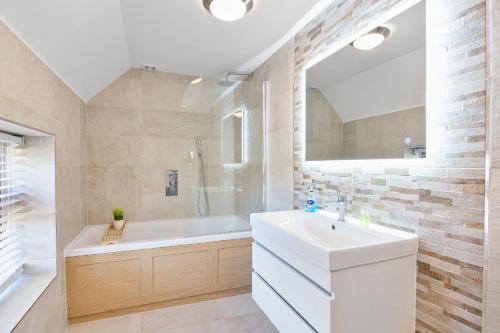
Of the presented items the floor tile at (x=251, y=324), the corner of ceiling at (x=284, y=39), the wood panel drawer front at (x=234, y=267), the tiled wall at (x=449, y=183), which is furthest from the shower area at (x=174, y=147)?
the tiled wall at (x=449, y=183)

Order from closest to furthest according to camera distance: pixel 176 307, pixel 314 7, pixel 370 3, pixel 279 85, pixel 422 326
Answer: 1. pixel 422 326
2. pixel 370 3
3. pixel 314 7
4. pixel 176 307
5. pixel 279 85

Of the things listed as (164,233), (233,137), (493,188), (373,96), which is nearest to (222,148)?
(233,137)

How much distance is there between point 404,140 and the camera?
1.43 meters

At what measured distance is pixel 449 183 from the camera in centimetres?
120

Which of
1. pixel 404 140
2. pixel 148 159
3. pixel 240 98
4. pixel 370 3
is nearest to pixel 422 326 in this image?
pixel 404 140

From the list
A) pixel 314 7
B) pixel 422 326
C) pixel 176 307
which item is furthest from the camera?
pixel 176 307

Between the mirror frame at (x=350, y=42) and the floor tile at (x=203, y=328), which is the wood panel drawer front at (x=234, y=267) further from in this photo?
the mirror frame at (x=350, y=42)

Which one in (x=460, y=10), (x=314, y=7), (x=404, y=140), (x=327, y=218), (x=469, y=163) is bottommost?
(x=327, y=218)

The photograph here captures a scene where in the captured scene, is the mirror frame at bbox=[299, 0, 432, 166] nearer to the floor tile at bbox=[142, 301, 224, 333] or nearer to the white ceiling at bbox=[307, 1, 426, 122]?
the white ceiling at bbox=[307, 1, 426, 122]

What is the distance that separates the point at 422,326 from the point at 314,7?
85.4 inches

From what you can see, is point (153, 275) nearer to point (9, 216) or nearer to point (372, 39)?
point (9, 216)

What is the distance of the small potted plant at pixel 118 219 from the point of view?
294 centimetres

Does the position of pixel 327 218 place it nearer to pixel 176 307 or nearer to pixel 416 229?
pixel 416 229

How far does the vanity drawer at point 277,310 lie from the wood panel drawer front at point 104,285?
1.19 meters
